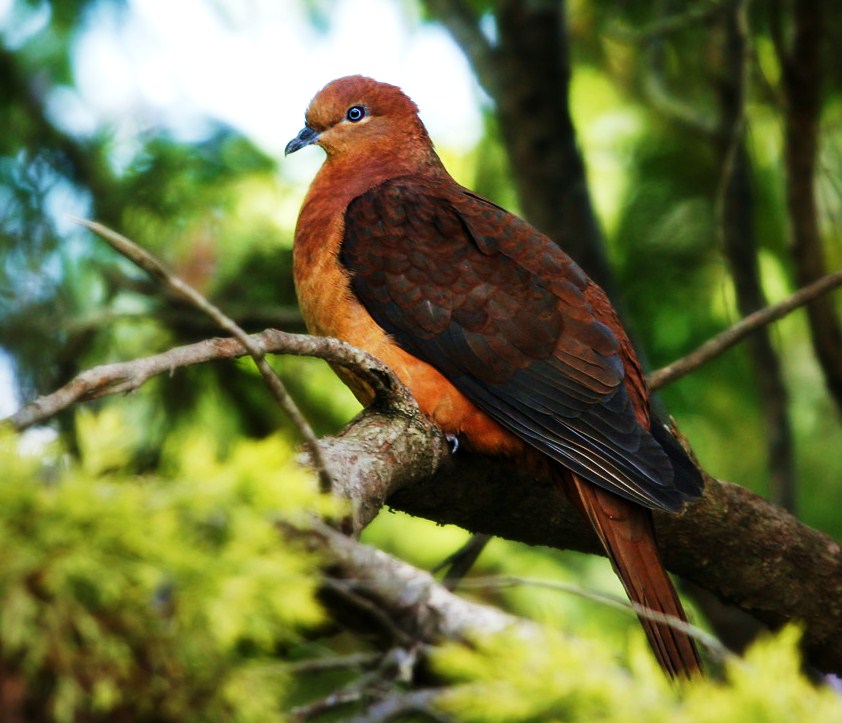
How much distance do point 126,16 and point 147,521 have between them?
468cm

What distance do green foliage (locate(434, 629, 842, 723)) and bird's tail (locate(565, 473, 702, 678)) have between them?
1.52m

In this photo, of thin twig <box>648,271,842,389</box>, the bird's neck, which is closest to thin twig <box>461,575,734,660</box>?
thin twig <box>648,271,842,389</box>

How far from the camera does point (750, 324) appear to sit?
3502mm

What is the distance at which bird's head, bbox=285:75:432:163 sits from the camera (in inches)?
179

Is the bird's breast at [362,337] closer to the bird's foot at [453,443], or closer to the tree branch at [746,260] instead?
the bird's foot at [453,443]

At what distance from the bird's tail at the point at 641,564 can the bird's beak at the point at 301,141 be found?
2.03 m

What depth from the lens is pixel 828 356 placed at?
4.52 m

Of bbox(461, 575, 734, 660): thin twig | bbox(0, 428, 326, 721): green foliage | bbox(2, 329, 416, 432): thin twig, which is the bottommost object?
bbox(461, 575, 734, 660): thin twig

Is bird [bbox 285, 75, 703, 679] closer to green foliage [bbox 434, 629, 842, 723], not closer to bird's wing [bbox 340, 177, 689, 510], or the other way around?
bird's wing [bbox 340, 177, 689, 510]

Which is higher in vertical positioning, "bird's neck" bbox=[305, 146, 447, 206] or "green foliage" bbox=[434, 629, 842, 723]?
"bird's neck" bbox=[305, 146, 447, 206]

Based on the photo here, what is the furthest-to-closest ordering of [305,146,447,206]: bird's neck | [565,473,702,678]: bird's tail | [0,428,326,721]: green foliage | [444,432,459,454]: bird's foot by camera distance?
[305,146,447,206]: bird's neck → [444,432,459,454]: bird's foot → [565,473,702,678]: bird's tail → [0,428,326,721]: green foliage

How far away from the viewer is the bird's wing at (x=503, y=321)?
10.8 ft

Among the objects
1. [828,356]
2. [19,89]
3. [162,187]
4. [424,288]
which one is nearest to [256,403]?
[162,187]

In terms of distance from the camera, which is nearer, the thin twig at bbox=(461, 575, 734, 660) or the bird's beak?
the thin twig at bbox=(461, 575, 734, 660)
